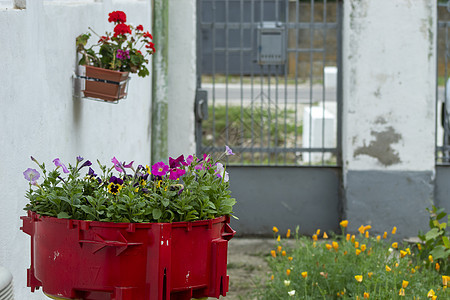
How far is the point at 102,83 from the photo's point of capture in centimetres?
378

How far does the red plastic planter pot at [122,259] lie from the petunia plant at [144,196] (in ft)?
0.18

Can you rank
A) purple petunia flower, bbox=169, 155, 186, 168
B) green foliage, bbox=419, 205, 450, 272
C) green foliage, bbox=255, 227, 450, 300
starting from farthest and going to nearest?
green foliage, bbox=419, 205, 450, 272 < green foliage, bbox=255, 227, 450, 300 < purple petunia flower, bbox=169, 155, 186, 168

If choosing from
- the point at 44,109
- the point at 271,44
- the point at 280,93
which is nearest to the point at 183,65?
the point at 271,44

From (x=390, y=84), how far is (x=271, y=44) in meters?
1.15

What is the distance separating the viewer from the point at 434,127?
21.7 feet

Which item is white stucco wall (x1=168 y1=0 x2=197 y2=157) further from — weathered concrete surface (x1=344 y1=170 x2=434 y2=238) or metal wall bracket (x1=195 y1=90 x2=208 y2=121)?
weathered concrete surface (x1=344 y1=170 x2=434 y2=238)

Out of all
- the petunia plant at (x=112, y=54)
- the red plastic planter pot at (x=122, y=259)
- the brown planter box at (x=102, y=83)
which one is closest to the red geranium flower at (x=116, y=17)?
the petunia plant at (x=112, y=54)

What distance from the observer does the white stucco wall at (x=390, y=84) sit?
652cm

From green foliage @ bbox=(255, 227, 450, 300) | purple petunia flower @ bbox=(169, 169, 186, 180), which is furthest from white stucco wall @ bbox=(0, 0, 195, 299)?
green foliage @ bbox=(255, 227, 450, 300)

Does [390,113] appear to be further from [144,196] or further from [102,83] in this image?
[144,196]

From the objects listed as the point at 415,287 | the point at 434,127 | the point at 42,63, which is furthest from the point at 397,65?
the point at 42,63

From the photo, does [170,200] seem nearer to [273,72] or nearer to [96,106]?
[96,106]

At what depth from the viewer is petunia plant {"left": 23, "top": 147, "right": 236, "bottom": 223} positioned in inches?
83.8

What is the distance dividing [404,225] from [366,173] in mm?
579
